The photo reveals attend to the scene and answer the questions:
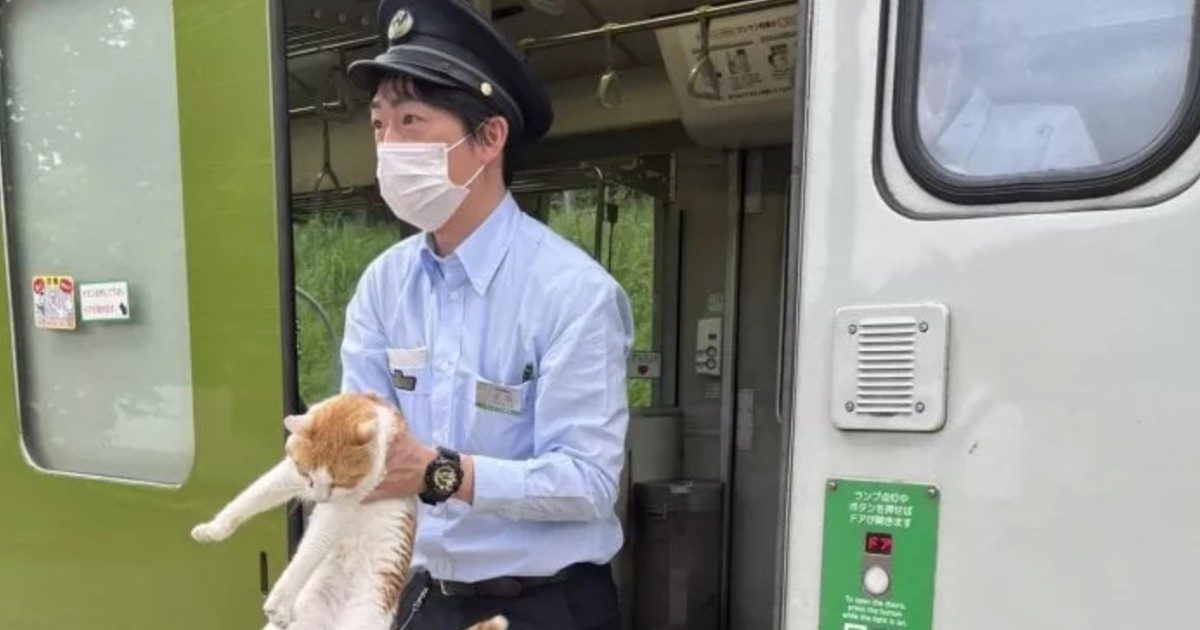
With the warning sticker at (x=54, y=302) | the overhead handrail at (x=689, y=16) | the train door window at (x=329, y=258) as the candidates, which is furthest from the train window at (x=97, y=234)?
the overhead handrail at (x=689, y=16)

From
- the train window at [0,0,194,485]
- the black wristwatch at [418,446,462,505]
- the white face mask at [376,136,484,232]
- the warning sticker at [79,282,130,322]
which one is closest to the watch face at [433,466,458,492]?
the black wristwatch at [418,446,462,505]

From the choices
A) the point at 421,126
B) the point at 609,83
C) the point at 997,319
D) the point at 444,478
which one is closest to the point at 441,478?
the point at 444,478

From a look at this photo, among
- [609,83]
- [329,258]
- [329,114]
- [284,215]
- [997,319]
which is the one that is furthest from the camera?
[329,114]

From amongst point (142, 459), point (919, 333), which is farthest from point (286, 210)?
point (919, 333)

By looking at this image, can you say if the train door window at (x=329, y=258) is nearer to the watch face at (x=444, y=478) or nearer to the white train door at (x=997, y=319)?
the watch face at (x=444, y=478)

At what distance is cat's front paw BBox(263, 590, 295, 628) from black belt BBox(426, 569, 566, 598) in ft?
1.09

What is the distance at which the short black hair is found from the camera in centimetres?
159

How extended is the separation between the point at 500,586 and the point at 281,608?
1.25 feet

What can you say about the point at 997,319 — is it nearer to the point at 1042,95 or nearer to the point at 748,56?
the point at 1042,95

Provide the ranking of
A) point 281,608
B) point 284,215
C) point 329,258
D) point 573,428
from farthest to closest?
point 329,258 → point 284,215 → point 573,428 → point 281,608

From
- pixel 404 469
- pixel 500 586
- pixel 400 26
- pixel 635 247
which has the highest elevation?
pixel 400 26

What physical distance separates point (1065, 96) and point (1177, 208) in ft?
0.62

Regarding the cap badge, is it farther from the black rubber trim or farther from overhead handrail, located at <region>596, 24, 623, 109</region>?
overhead handrail, located at <region>596, 24, 623, 109</region>

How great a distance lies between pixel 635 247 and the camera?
3.94 meters
